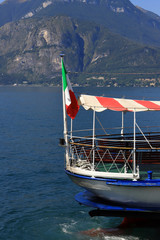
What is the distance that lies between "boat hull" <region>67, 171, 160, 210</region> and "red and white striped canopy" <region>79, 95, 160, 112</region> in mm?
3766

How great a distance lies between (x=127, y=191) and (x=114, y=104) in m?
4.93

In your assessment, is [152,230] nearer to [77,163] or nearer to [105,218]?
[105,218]

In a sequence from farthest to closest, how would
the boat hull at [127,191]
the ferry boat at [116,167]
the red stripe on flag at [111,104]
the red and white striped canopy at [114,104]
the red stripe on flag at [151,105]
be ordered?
1. the red stripe on flag at [151,105]
2. the red stripe on flag at [111,104]
3. the red and white striped canopy at [114,104]
4. the ferry boat at [116,167]
5. the boat hull at [127,191]

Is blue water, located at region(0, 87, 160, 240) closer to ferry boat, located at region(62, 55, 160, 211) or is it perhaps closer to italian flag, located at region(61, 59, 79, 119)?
ferry boat, located at region(62, 55, 160, 211)

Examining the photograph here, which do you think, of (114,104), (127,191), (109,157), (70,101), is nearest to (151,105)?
(114,104)

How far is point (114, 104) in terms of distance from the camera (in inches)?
872

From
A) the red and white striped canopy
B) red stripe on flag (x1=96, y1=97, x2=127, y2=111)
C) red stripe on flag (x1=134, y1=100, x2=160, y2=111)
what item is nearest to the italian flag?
the red and white striped canopy

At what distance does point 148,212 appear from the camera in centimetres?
2047

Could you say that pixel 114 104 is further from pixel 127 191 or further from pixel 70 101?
pixel 127 191

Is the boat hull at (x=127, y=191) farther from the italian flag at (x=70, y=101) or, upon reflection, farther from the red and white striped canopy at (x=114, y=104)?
the red and white striped canopy at (x=114, y=104)

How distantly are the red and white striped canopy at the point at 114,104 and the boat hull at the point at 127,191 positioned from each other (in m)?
3.77

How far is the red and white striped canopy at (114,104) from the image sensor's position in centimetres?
2128

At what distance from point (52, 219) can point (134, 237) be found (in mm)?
5070

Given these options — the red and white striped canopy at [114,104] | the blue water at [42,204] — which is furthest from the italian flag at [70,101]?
the blue water at [42,204]
